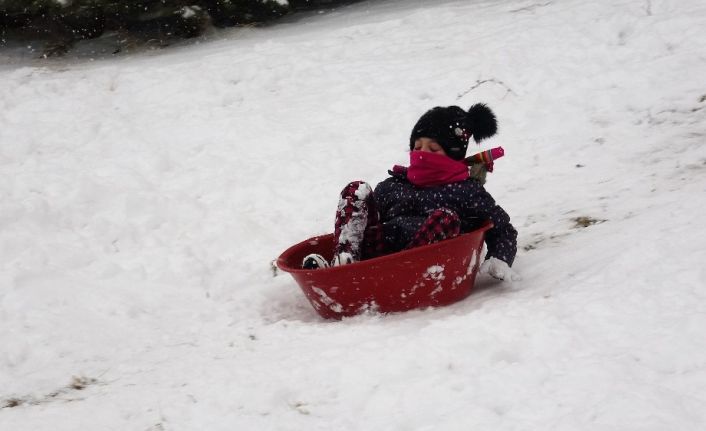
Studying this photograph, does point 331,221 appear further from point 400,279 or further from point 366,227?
point 400,279

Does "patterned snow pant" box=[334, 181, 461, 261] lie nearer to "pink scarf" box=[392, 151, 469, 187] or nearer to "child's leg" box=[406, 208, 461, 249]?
"child's leg" box=[406, 208, 461, 249]

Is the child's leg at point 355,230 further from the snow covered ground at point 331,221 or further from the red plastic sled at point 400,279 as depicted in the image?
the snow covered ground at point 331,221

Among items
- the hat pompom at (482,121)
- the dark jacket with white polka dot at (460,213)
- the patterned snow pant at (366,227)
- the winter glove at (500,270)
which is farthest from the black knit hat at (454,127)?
the winter glove at (500,270)

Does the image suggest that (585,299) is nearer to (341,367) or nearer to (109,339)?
(341,367)

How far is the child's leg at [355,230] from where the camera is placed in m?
3.28

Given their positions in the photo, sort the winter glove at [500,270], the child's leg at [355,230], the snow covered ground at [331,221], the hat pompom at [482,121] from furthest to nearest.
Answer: the hat pompom at [482,121]
the child's leg at [355,230]
the winter glove at [500,270]
the snow covered ground at [331,221]

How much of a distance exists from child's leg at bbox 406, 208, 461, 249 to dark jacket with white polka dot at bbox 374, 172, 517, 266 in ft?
0.44

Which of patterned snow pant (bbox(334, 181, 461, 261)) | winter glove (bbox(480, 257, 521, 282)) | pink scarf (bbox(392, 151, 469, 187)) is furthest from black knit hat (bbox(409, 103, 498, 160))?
winter glove (bbox(480, 257, 521, 282))

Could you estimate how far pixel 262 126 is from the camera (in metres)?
5.97

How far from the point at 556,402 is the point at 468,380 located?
309mm

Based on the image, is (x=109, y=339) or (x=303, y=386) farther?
(x=109, y=339)

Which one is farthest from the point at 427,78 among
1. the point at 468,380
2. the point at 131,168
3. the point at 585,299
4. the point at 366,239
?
the point at 468,380

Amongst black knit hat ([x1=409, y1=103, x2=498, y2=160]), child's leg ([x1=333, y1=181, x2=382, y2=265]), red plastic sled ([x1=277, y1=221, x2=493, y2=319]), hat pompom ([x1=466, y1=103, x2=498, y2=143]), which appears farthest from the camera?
hat pompom ([x1=466, y1=103, x2=498, y2=143])

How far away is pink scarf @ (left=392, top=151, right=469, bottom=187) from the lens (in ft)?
11.0
